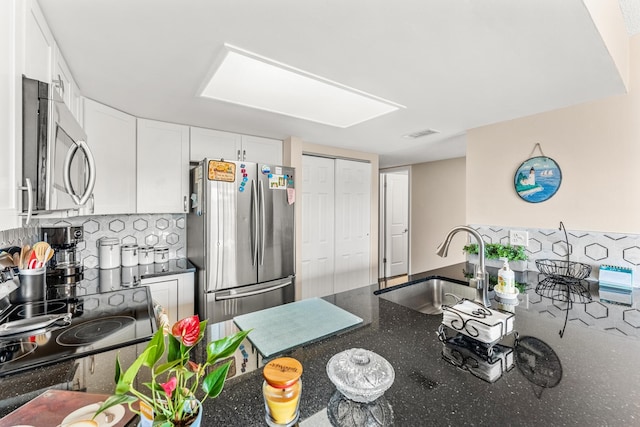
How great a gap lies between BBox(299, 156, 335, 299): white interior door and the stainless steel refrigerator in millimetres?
461

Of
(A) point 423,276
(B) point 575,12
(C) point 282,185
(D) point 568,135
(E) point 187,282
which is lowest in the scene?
(E) point 187,282

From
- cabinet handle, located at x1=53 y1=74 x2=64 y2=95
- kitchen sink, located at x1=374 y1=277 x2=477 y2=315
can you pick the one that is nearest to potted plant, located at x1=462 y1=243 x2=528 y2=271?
kitchen sink, located at x1=374 y1=277 x2=477 y2=315

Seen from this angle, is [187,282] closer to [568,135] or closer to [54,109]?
[54,109]

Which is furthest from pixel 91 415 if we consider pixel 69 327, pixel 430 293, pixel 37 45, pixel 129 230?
pixel 129 230

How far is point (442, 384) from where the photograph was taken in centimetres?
72

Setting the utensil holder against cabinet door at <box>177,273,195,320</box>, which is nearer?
the utensil holder

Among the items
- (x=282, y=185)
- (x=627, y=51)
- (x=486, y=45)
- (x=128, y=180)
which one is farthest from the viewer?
(x=282, y=185)

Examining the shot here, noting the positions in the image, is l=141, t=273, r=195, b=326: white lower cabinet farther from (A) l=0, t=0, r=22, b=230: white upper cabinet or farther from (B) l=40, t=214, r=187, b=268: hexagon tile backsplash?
(A) l=0, t=0, r=22, b=230: white upper cabinet

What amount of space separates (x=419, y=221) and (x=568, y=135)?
9.24ft

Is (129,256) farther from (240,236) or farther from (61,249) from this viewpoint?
(240,236)

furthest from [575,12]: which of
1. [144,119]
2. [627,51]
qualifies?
[144,119]

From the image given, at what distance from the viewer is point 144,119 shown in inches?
89.4

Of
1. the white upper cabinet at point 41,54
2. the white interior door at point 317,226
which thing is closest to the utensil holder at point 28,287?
the white upper cabinet at point 41,54

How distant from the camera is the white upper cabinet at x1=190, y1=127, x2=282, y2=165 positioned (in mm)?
2512
